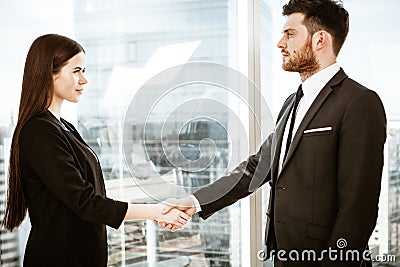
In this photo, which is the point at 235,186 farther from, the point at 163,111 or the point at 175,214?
the point at 163,111

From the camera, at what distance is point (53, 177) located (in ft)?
6.93

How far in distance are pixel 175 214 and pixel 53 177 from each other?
68 centimetres

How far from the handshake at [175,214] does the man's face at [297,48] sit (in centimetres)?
79

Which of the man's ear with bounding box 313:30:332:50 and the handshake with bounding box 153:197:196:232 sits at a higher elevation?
the man's ear with bounding box 313:30:332:50

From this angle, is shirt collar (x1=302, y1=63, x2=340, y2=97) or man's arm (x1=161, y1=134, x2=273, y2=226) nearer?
shirt collar (x1=302, y1=63, x2=340, y2=97)

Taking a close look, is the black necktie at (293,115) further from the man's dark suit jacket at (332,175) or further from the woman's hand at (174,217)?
the woman's hand at (174,217)

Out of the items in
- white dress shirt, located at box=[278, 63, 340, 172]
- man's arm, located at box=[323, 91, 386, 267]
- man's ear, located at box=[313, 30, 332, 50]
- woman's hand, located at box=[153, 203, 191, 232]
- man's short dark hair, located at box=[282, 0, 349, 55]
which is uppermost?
man's short dark hair, located at box=[282, 0, 349, 55]

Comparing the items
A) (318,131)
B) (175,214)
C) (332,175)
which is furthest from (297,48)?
(175,214)

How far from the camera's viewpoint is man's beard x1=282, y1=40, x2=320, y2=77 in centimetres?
222

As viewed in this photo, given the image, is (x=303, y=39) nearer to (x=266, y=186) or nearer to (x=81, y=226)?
(x=266, y=186)

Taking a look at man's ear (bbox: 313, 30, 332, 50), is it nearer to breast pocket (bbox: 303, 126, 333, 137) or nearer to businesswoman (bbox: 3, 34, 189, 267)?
breast pocket (bbox: 303, 126, 333, 137)
